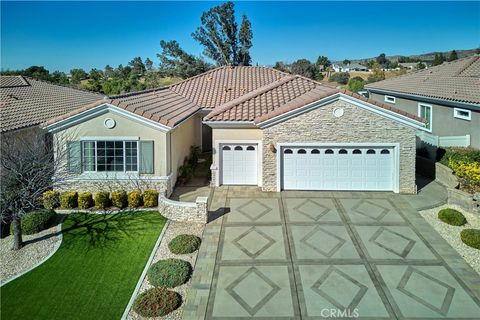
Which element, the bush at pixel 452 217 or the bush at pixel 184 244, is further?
the bush at pixel 452 217

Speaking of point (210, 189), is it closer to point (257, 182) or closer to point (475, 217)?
point (257, 182)

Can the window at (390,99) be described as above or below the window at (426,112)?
above

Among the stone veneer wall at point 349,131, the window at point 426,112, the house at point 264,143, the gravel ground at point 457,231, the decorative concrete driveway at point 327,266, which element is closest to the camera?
the decorative concrete driveway at point 327,266

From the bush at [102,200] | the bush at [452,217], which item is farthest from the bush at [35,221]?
the bush at [452,217]

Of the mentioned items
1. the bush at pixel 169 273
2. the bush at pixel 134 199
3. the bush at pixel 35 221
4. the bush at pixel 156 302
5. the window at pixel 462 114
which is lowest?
the bush at pixel 156 302

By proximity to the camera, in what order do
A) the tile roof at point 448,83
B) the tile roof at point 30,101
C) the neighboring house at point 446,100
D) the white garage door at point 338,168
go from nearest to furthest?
the white garage door at point 338,168, the tile roof at point 30,101, the neighboring house at point 446,100, the tile roof at point 448,83

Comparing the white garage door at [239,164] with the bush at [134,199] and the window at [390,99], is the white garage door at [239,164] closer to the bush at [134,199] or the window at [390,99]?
the bush at [134,199]

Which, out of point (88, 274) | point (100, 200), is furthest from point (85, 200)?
point (88, 274)
